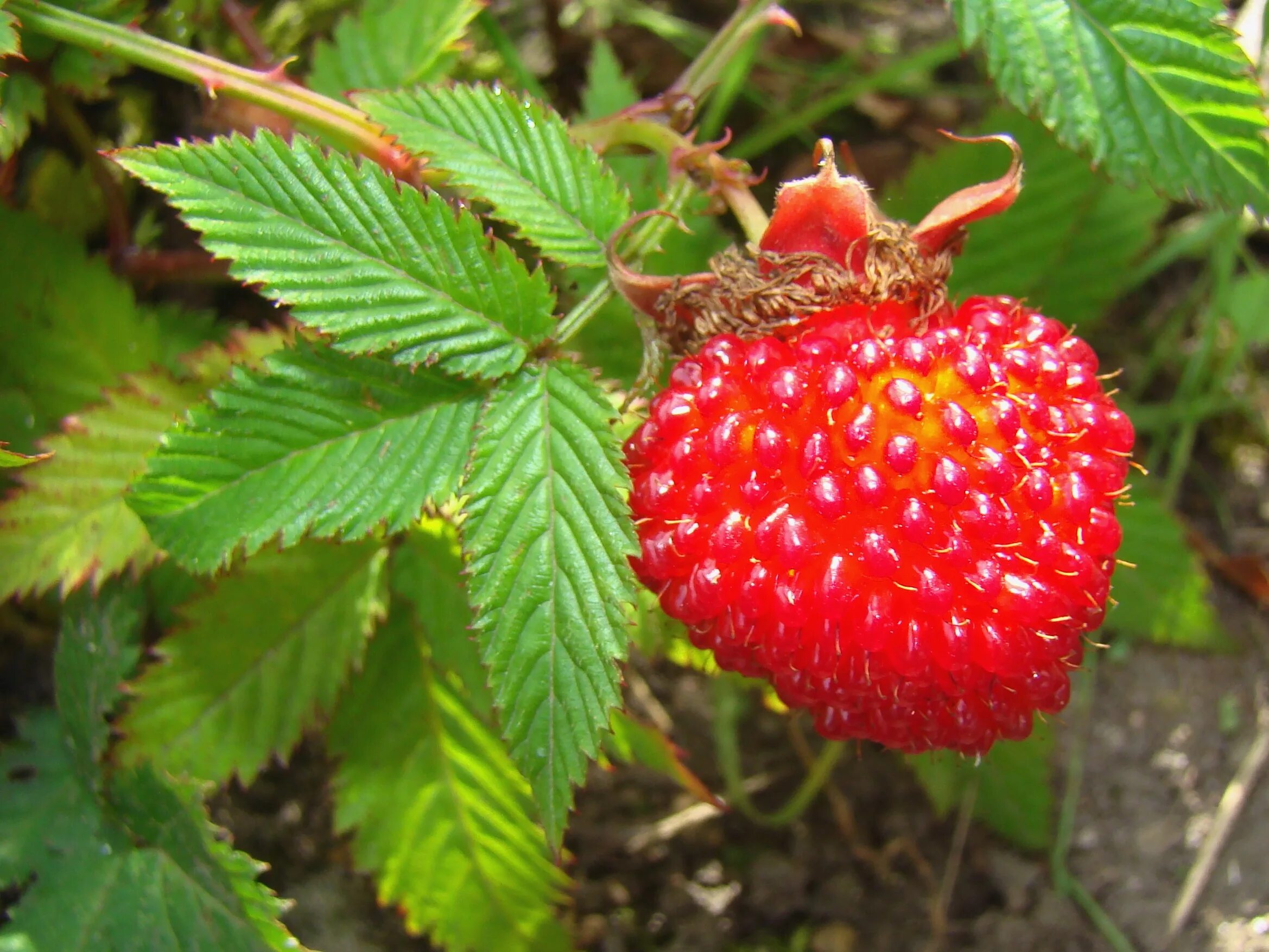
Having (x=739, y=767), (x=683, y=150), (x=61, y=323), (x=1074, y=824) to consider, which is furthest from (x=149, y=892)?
(x=1074, y=824)

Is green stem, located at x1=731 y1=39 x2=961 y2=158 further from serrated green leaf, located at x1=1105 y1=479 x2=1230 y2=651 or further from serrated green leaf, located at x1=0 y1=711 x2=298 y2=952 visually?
serrated green leaf, located at x1=0 y1=711 x2=298 y2=952

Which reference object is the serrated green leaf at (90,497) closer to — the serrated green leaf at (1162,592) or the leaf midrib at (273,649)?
the leaf midrib at (273,649)

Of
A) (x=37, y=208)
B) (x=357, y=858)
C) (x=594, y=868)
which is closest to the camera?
(x=357, y=858)

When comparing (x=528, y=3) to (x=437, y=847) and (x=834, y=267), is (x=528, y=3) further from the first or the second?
(x=437, y=847)

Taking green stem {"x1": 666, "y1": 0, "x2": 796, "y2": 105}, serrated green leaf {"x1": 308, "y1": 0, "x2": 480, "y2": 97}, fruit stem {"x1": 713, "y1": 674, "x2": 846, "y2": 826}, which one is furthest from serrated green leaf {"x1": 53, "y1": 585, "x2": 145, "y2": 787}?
green stem {"x1": 666, "y1": 0, "x2": 796, "y2": 105}

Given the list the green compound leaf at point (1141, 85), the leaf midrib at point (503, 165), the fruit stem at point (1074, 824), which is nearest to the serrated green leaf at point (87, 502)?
the leaf midrib at point (503, 165)

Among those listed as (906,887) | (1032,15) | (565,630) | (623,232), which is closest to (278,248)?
(623,232)
